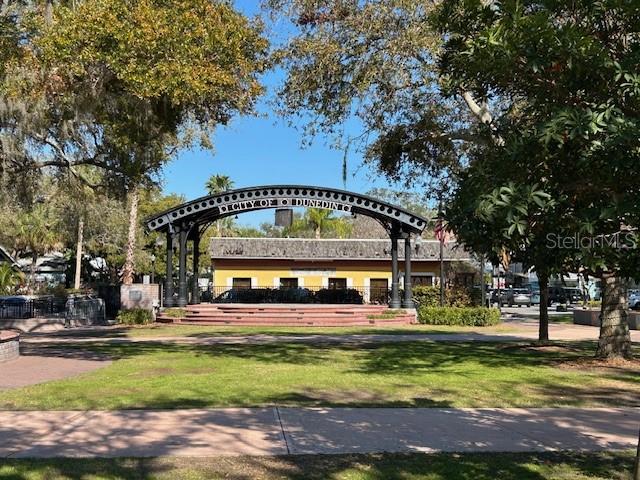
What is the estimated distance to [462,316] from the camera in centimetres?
2838

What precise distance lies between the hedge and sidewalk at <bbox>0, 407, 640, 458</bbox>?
63.6ft

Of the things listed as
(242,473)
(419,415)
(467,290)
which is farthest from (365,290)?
(242,473)

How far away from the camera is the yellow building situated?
44.1m

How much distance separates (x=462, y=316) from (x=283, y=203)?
9157 mm

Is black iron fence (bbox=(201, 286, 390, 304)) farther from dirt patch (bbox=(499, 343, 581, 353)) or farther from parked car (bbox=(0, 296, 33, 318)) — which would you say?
dirt patch (bbox=(499, 343, 581, 353))

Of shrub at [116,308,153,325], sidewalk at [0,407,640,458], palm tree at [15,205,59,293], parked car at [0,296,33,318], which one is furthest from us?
palm tree at [15,205,59,293]

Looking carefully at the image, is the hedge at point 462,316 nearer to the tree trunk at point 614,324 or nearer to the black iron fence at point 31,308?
the tree trunk at point 614,324

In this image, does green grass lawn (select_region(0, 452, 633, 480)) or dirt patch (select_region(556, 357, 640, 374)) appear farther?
dirt patch (select_region(556, 357, 640, 374))

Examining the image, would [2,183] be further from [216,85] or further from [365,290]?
[365,290]

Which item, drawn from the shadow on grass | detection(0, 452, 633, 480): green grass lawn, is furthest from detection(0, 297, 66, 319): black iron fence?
detection(0, 452, 633, 480): green grass lawn

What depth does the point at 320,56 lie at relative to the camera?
15711 mm

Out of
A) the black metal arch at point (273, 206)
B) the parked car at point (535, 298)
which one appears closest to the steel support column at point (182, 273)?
the black metal arch at point (273, 206)

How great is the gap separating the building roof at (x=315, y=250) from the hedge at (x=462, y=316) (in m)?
14.6

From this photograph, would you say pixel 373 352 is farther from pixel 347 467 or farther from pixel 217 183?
pixel 217 183
